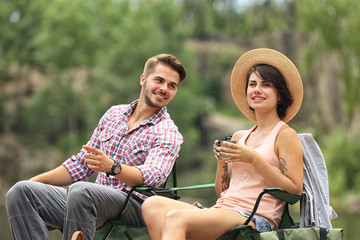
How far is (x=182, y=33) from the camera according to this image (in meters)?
27.1

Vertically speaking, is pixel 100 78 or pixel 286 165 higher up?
pixel 100 78

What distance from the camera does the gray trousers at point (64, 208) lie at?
298 centimetres

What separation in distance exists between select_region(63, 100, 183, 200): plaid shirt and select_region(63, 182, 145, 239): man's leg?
0.66 ft

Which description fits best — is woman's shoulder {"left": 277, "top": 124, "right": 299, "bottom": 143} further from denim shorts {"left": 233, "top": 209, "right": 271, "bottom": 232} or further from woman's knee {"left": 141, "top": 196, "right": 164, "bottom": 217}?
woman's knee {"left": 141, "top": 196, "right": 164, "bottom": 217}

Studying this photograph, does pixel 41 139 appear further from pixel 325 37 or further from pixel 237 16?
pixel 237 16

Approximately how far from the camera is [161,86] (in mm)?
3504

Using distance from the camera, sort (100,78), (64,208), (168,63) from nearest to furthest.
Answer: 1. (64,208)
2. (168,63)
3. (100,78)

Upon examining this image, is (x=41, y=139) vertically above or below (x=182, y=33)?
below

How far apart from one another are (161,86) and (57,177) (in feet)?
2.60

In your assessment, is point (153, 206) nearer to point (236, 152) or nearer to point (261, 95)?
point (236, 152)

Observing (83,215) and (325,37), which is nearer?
(83,215)

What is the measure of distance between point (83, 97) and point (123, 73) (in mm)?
2482

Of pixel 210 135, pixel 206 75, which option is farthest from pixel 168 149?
pixel 206 75

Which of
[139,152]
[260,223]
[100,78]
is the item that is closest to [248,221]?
[260,223]
